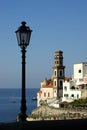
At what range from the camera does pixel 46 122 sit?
17.0 meters

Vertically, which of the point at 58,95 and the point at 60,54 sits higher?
the point at 60,54

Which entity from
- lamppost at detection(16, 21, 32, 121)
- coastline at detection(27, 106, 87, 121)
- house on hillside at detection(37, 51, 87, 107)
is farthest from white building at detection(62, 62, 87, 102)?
lamppost at detection(16, 21, 32, 121)

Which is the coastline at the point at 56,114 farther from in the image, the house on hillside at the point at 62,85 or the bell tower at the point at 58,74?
the bell tower at the point at 58,74

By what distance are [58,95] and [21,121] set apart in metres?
86.1

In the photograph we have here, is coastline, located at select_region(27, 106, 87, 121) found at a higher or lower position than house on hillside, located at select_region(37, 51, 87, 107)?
lower

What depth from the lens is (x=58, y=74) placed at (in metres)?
103

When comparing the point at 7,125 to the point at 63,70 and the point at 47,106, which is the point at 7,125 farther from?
the point at 63,70

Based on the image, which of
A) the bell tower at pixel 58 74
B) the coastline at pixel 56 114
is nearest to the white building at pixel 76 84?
the bell tower at pixel 58 74

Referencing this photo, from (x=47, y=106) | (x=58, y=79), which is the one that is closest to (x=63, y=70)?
(x=58, y=79)

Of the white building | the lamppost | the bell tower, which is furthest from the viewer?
the bell tower

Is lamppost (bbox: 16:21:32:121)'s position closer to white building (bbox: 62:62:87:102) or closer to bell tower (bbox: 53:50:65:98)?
white building (bbox: 62:62:87:102)

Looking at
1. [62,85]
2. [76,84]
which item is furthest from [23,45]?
[62,85]

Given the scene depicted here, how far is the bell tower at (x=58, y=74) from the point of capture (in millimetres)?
102256

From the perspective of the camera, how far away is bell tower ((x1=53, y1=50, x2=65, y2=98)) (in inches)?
4026
